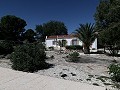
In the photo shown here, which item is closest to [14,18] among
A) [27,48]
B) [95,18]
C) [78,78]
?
[95,18]

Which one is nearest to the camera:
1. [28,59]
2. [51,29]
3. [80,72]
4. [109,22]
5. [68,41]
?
[80,72]

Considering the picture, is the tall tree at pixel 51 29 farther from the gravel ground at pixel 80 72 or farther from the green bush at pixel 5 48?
the gravel ground at pixel 80 72

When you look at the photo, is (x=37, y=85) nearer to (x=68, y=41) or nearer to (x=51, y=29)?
(x=68, y=41)

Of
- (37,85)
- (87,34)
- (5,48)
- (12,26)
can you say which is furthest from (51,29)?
(37,85)

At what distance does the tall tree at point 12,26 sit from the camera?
4661cm

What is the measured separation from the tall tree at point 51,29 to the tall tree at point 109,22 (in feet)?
144

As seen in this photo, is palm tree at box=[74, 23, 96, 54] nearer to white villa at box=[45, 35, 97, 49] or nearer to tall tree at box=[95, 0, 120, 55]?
tall tree at box=[95, 0, 120, 55]

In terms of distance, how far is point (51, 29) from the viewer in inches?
2965

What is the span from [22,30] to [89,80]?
46.4m

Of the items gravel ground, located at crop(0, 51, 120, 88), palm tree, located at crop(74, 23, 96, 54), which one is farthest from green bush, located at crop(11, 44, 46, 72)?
palm tree, located at crop(74, 23, 96, 54)

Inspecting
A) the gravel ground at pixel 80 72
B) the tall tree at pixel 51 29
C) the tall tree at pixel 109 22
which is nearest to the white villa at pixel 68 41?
the tall tree at pixel 109 22

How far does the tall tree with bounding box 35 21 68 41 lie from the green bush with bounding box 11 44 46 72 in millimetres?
61047

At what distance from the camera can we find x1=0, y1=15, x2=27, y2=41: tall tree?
4661 centimetres

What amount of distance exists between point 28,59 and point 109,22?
18.3 metres
